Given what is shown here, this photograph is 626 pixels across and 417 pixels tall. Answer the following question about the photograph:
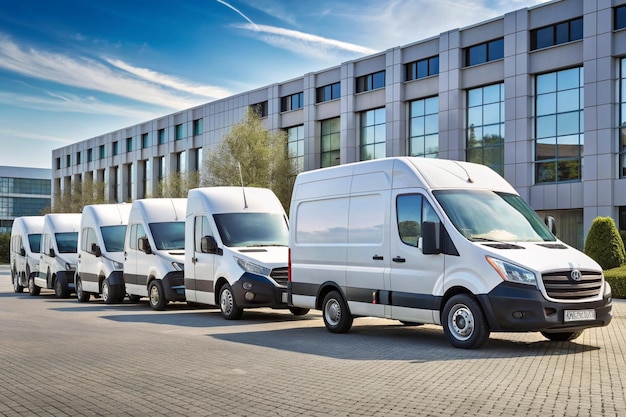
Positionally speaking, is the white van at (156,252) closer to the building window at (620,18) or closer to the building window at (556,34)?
the building window at (620,18)

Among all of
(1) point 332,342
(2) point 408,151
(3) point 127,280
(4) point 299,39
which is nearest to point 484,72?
(2) point 408,151

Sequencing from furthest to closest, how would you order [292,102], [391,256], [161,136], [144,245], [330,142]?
[161,136] < [292,102] < [330,142] < [144,245] < [391,256]

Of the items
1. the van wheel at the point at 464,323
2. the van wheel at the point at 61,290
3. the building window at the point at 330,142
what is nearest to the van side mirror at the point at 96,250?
the van wheel at the point at 61,290

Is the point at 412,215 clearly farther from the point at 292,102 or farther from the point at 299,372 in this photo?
the point at 292,102

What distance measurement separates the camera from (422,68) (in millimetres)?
45156

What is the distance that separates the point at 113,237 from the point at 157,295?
13.7 ft

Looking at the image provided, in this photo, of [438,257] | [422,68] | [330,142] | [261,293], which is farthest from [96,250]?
[330,142]

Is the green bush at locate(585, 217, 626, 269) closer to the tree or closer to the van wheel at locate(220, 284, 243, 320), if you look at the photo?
the van wheel at locate(220, 284, 243, 320)

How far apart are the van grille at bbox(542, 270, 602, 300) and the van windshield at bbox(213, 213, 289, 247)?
7.40 m

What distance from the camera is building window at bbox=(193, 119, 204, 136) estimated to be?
2647 inches

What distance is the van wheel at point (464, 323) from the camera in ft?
35.4

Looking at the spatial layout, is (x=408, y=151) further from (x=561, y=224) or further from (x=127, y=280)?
(x=127, y=280)

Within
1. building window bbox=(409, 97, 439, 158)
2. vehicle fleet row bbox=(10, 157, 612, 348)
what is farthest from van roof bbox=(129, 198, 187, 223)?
building window bbox=(409, 97, 439, 158)

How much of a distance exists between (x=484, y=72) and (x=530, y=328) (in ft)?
106
